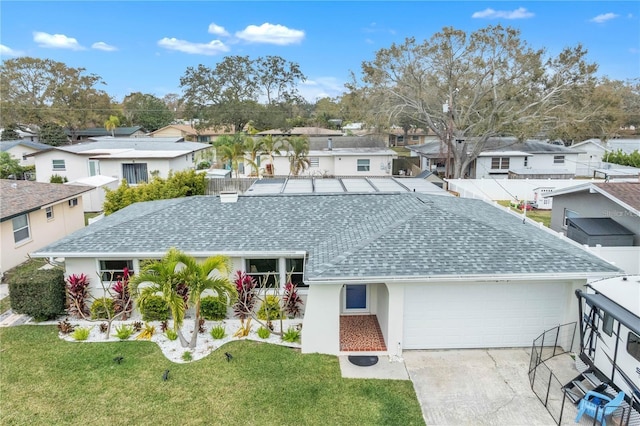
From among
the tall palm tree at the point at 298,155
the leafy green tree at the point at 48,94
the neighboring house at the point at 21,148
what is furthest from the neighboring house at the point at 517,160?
the leafy green tree at the point at 48,94

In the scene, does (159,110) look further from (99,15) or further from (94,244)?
(94,244)

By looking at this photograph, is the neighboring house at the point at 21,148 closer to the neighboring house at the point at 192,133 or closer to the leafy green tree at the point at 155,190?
the leafy green tree at the point at 155,190

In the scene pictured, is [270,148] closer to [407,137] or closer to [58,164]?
[58,164]

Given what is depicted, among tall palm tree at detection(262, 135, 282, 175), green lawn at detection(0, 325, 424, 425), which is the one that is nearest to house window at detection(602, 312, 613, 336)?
green lawn at detection(0, 325, 424, 425)

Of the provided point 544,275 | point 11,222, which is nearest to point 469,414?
point 544,275

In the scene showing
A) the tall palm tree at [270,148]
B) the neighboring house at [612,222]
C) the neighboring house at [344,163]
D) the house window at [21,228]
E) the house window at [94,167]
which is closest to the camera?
the neighboring house at [612,222]

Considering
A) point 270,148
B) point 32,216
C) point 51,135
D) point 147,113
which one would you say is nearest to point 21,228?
point 32,216
